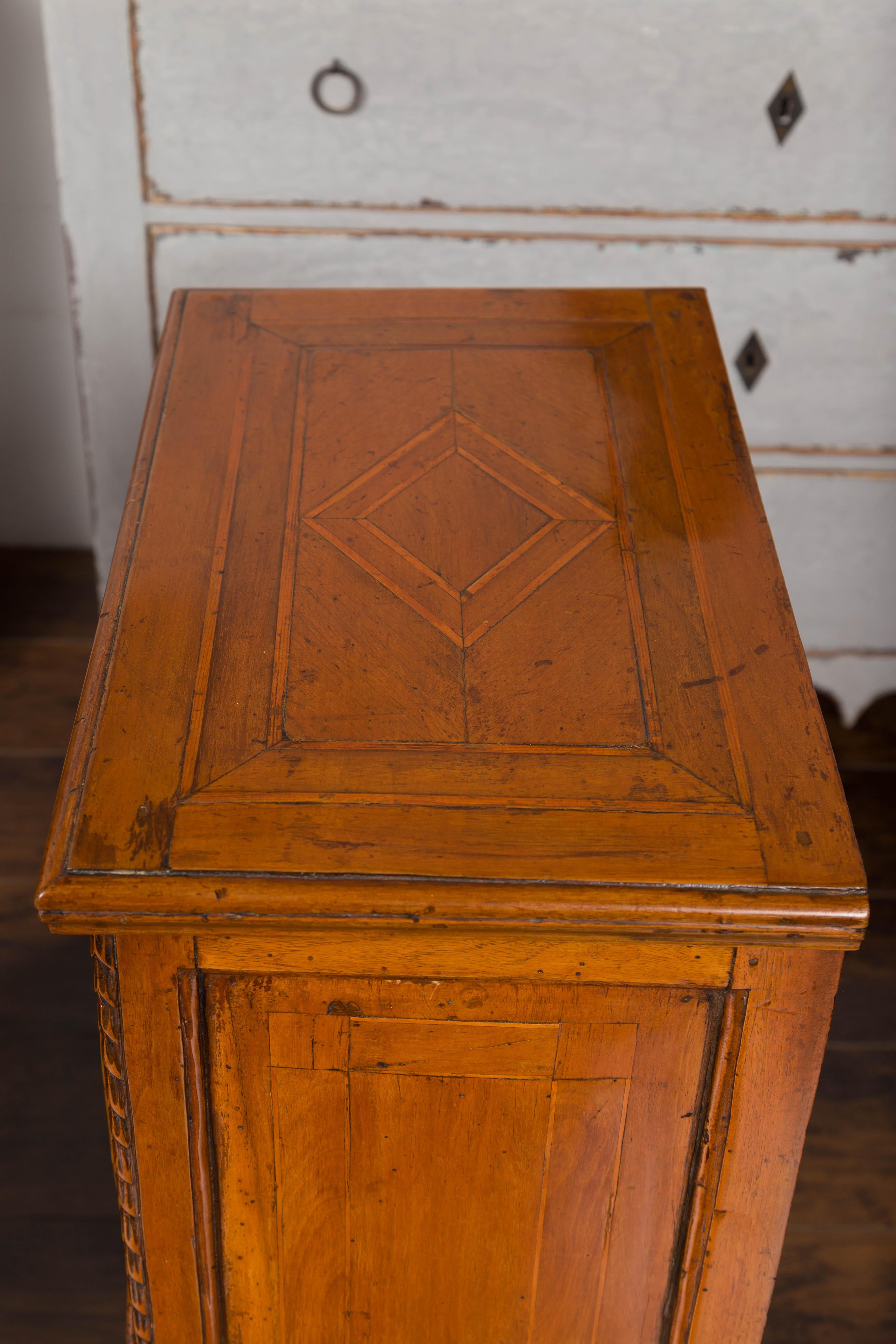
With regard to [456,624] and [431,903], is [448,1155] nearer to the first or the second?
[431,903]

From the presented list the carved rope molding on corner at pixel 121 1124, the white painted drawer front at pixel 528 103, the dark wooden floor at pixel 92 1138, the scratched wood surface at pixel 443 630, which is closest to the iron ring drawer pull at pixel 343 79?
the white painted drawer front at pixel 528 103

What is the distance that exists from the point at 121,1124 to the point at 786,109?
1519 millimetres

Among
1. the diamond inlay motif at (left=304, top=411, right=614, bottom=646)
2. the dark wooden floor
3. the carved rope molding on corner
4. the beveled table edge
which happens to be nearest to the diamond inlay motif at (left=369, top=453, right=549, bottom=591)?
the diamond inlay motif at (left=304, top=411, right=614, bottom=646)

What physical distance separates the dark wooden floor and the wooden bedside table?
0.80 ft

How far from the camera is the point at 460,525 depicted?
100 centimetres

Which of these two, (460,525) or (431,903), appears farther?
(460,525)

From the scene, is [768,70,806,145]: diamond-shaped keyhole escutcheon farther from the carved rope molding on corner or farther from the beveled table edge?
the carved rope molding on corner

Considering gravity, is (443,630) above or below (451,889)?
above

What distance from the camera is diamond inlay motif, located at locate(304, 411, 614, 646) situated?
3.08 feet

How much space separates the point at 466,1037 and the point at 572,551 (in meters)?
0.41

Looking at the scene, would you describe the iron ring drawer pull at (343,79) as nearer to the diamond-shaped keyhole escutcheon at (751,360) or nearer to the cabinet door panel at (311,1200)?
the diamond-shaped keyhole escutcheon at (751,360)

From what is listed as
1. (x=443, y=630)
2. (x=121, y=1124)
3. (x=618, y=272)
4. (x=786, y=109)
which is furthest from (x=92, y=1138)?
(x=786, y=109)

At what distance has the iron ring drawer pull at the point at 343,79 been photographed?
1557mm

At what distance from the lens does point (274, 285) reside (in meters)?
1.71
